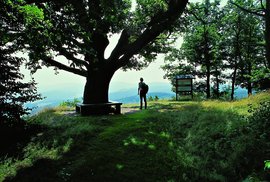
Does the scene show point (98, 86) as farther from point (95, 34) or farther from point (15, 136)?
point (15, 136)

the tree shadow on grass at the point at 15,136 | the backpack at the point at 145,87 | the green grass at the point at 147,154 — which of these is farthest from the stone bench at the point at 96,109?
the green grass at the point at 147,154

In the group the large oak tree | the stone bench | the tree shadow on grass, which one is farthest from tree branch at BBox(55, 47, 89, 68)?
the tree shadow on grass

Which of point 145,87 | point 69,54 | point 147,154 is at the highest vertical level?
point 69,54

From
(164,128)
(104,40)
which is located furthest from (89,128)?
(104,40)

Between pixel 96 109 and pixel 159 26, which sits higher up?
pixel 159 26

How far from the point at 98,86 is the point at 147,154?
10.5m

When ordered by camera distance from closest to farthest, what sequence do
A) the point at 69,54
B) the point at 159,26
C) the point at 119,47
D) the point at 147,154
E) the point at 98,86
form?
the point at 147,154
the point at 69,54
the point at 159,26
the point at 98,86
the point at 119,47

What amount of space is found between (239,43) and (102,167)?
31.4 meters

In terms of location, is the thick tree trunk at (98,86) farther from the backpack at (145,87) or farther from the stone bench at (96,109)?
the backpack at (145,87)

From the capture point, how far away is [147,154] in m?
8.24

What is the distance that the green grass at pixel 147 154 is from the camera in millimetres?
6930

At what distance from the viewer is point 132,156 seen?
26.8 ft

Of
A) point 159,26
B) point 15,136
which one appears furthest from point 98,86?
point 15,136

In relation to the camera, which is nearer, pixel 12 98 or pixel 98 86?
pixel 12 98
